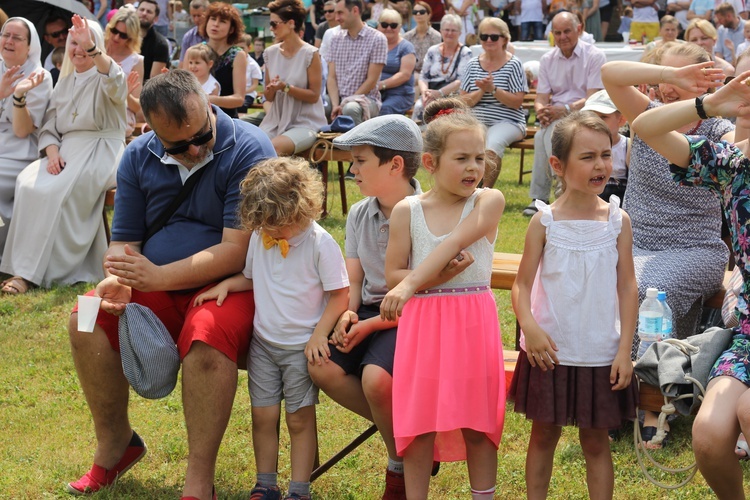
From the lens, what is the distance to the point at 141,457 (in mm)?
3676

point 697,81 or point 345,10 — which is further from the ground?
point 697,81

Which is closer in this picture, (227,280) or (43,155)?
(227,280)

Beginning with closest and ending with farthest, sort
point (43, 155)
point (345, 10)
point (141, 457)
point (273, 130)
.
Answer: point (141, 457), point (43, 155), point (273, 130), point (345, 10)

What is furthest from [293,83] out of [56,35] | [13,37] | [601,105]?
[601,105]

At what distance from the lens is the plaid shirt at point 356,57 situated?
938 cm

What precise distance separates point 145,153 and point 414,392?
141cm

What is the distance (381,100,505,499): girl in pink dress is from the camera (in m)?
3.04

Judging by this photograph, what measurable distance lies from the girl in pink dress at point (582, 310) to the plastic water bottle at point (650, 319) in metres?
0.67

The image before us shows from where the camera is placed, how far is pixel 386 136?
3.34 m

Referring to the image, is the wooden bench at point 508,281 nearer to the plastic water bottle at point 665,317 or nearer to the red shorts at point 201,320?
the plastic water bottle at point 665,317

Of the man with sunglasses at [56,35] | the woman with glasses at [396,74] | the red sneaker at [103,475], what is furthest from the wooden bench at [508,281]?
the man with sunglasses at [56,35]

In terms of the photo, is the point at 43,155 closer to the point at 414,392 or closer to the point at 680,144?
the point at 414,392

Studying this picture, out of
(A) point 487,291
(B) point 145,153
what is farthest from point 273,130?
(A) point 487,291

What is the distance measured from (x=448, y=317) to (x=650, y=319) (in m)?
1.00
